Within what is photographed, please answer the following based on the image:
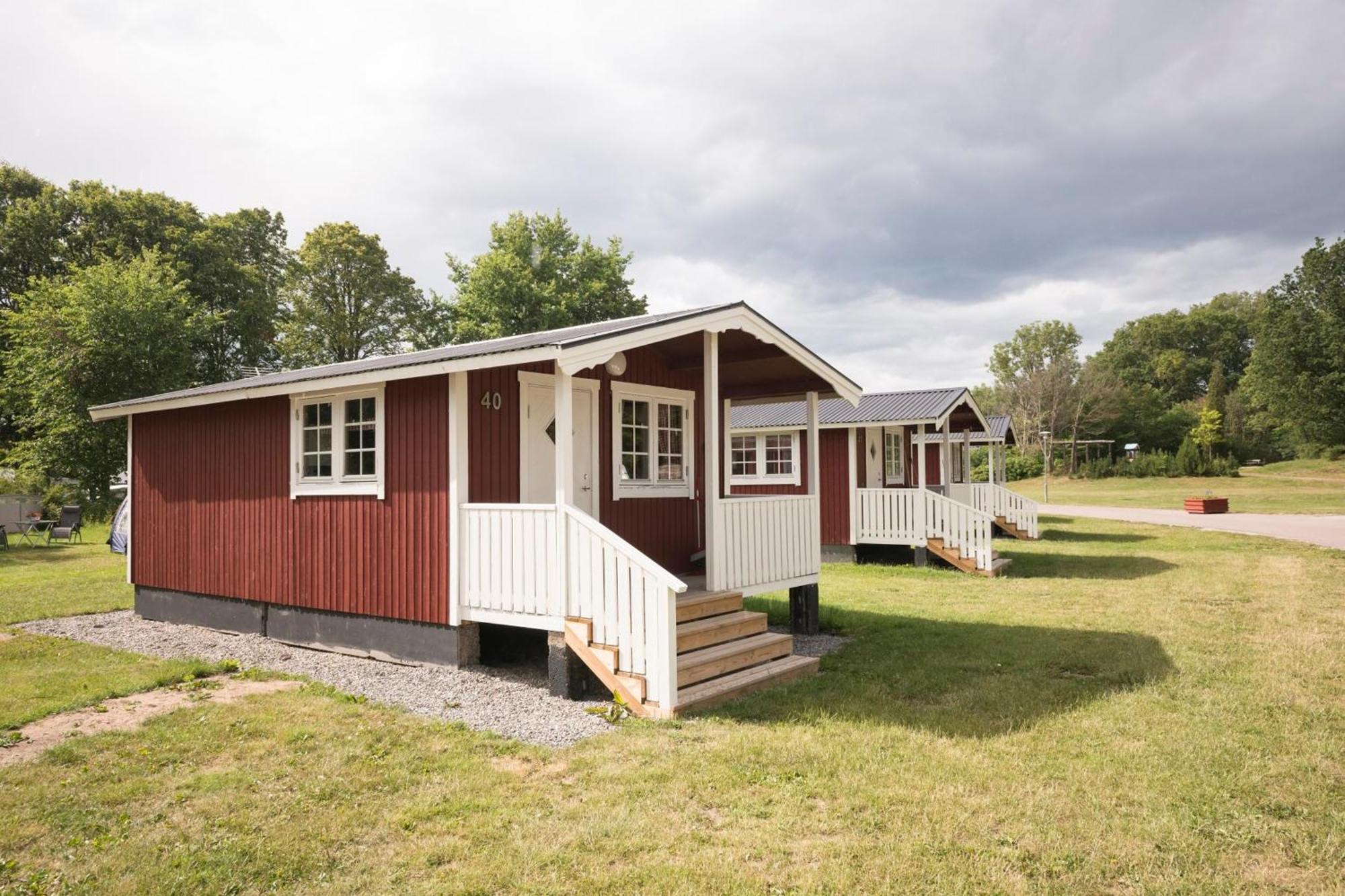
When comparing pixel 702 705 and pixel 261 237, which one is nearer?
pixel 702 705

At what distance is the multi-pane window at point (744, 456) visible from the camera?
17.3 m

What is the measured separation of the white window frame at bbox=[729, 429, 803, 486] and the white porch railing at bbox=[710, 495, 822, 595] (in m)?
7.87

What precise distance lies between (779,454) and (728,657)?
10.8 m

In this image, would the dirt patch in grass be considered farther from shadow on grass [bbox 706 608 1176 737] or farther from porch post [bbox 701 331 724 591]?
shadow on grass [bbox 706 608 1176 737]

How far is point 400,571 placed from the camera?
24.6 ft

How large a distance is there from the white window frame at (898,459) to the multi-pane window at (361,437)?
11472mm

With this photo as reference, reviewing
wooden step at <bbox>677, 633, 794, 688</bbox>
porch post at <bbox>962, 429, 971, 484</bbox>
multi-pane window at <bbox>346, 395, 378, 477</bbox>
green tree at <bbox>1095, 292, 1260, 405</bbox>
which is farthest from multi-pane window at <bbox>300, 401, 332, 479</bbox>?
green tree at <bbox>1095, 292, 1260, 405</bbox>

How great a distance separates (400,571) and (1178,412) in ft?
195

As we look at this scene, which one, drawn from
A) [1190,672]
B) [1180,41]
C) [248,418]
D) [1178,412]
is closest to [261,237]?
[248,418]

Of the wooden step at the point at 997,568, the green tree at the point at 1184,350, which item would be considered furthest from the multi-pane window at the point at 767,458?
the green tree at the point at 1184,350

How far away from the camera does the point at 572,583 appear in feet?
20.7

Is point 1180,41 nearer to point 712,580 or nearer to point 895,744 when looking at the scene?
point 712,580

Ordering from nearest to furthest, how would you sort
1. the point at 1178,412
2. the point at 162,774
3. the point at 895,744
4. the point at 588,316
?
the point at 162,774, the point at 895,744, the point at 588,316, the point at 1178,412

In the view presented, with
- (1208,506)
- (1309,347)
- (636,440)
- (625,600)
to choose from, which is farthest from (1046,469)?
(625,600)
